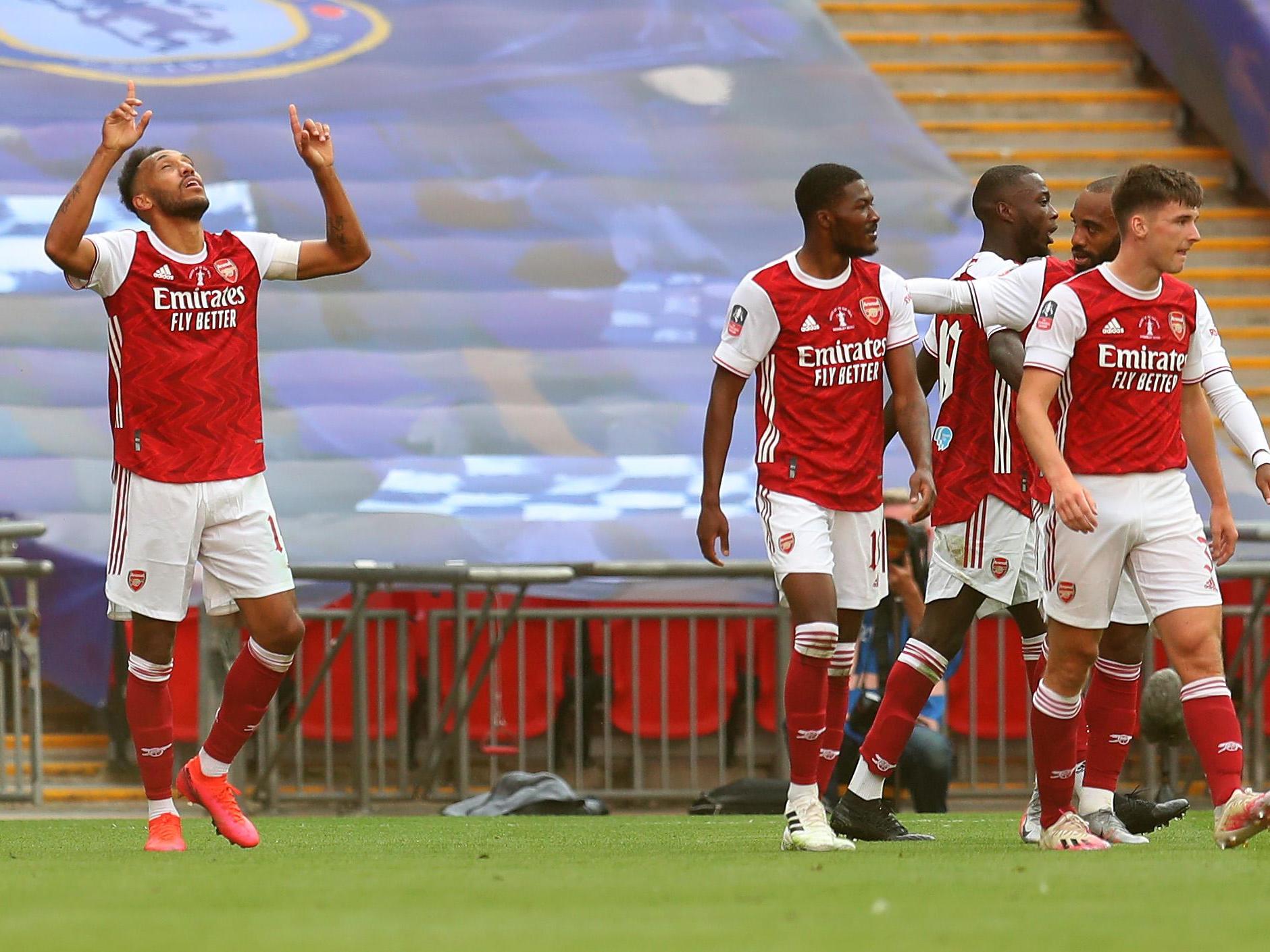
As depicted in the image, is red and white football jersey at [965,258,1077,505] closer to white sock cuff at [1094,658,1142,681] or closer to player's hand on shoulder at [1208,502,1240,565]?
white sock cuff at [1094,658,1142,681]

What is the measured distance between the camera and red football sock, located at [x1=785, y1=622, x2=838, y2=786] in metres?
6.12

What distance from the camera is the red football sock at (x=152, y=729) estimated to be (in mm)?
6379

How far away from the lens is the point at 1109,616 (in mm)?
5895

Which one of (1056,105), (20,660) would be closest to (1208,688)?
(20,660)

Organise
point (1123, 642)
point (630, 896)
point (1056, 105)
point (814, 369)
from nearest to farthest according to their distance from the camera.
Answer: point (630, 896), point (814, 369), point (1123, 642), point (1056, 105)

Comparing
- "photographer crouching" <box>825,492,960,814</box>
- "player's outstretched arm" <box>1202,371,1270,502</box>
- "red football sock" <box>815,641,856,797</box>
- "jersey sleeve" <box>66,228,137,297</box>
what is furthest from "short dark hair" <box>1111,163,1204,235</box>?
"photographer crouching" <box>825,492,960,814</box>

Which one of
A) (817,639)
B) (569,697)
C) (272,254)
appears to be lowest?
(569,697)

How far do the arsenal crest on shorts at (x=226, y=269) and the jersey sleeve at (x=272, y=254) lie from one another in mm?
104

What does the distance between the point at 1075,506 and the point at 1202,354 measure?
75 cm

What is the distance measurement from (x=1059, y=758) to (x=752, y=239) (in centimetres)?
804

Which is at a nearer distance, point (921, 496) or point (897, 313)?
point (921, 496)

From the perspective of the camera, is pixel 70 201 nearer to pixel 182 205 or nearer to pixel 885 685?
pixel 182 205

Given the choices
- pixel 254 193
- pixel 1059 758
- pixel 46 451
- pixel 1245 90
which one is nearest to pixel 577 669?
pixel 46 451

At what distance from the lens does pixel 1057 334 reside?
576 cm
